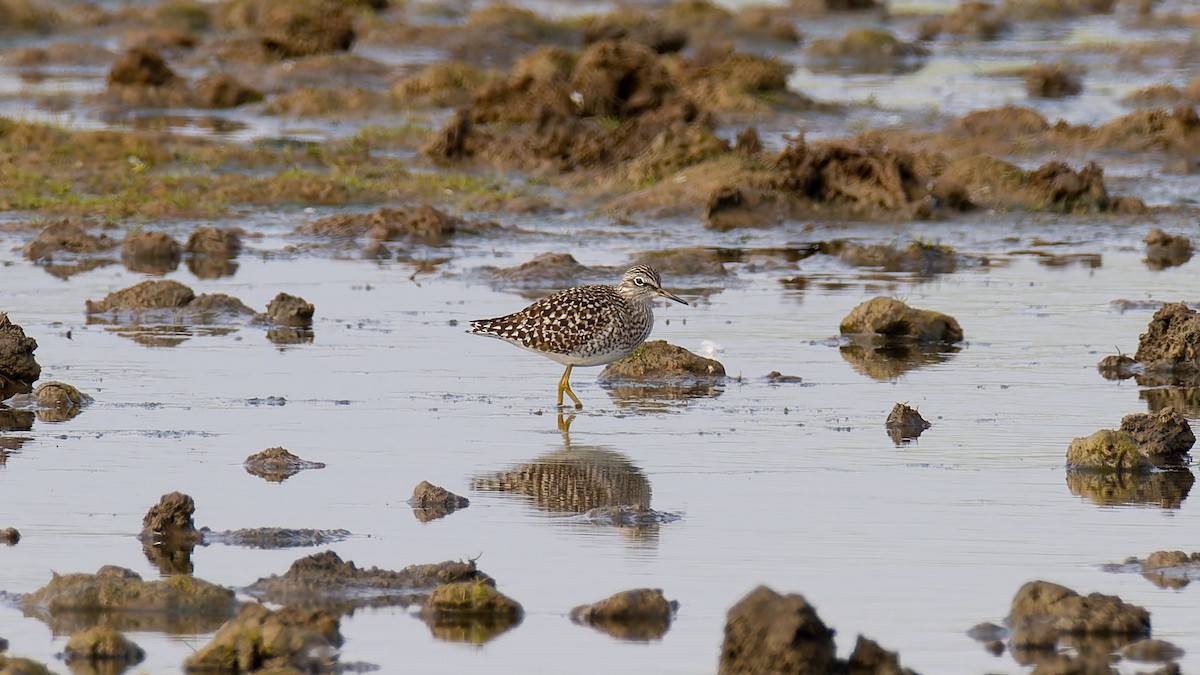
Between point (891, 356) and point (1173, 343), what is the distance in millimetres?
1955

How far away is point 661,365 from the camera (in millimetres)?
13758

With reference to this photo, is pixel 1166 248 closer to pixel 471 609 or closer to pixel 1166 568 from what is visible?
pixel 1166 568

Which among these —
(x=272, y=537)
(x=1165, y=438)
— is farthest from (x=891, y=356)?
(x=272, y=537)

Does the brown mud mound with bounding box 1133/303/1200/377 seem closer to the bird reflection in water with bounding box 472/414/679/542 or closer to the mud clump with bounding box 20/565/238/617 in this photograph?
the bird reflection in water with bounding box 472/414/679/542

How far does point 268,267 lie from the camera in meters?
19.1

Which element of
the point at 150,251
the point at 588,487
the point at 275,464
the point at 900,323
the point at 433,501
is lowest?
the point at 433,501

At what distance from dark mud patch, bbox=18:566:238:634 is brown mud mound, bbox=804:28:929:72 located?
33.9 metres

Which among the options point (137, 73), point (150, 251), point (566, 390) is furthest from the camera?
point (137, 73)

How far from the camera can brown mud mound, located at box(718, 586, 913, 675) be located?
670 cm

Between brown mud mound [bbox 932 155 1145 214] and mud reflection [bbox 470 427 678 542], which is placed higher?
brown mud mound [bbox 932 155 1145 214]

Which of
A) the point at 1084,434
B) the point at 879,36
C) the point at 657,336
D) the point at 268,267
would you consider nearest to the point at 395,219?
the point at 268,267

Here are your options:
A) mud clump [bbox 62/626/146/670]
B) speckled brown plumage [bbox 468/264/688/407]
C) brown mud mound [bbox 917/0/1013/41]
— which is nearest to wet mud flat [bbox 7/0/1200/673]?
mud clump [bbox 62/626/146/670]

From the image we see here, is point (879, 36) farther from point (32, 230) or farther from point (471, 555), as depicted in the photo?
point (471, 555)

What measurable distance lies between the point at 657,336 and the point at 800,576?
7072 millimetres
